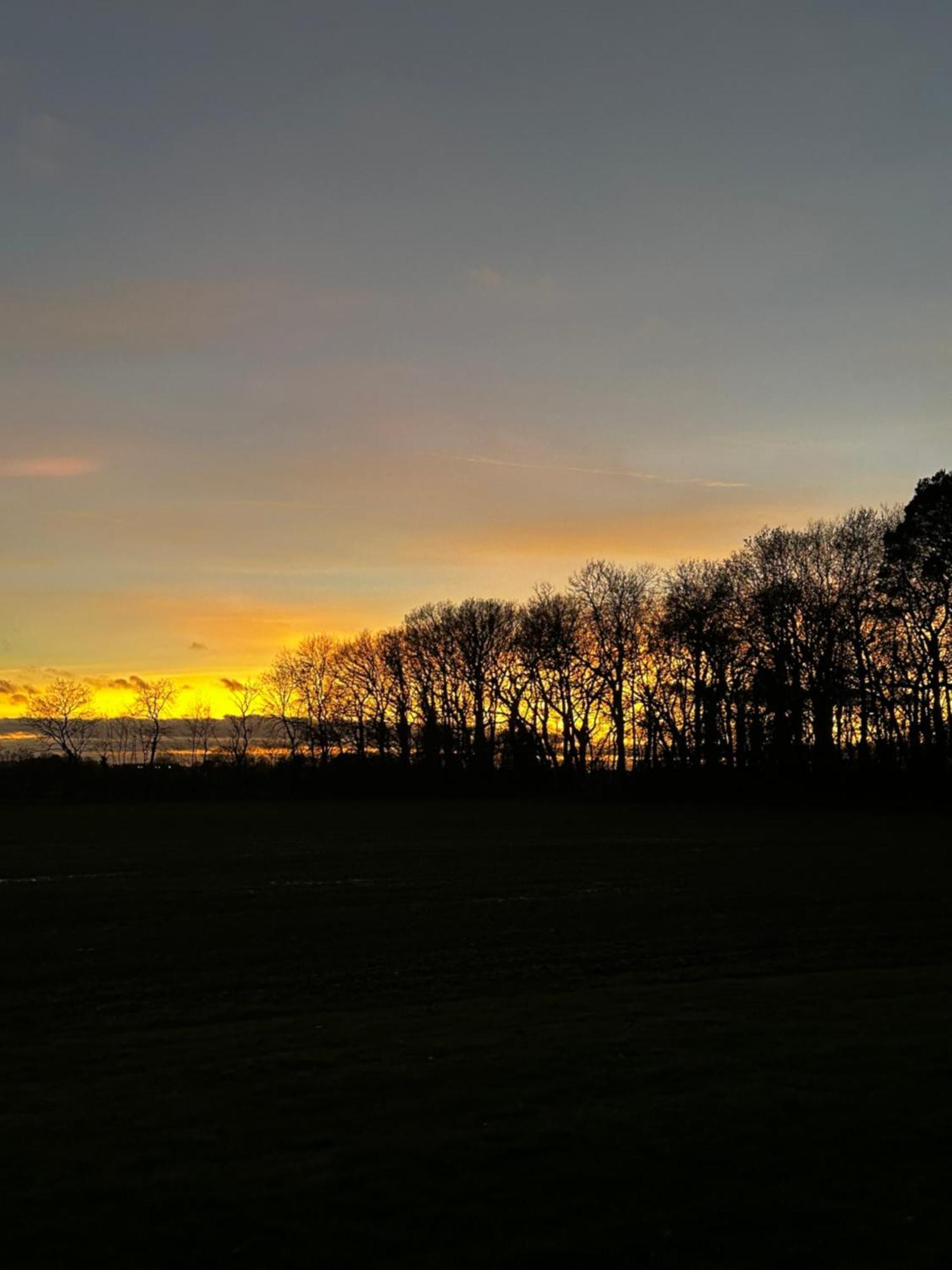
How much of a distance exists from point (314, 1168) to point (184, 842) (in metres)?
50.1

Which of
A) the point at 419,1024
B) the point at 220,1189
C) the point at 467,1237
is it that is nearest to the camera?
the point at 467,1237

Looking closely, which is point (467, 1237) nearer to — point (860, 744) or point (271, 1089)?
point (271, 1089)

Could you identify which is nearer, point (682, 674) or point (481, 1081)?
point (481, 1081)

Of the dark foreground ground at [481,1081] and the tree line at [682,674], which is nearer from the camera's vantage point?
the dark foreground ground at [481,1081]

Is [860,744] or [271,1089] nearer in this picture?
[271,1089]

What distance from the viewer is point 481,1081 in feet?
37.5

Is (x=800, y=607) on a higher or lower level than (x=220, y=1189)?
higher

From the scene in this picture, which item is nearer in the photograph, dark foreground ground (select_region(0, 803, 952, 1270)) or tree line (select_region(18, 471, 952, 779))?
dark foreground ground (select_region(0, 803, 952, 1270))

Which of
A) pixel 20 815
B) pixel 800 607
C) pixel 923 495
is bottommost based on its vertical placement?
pixel 20 815

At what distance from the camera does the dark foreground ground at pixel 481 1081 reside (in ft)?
24.7

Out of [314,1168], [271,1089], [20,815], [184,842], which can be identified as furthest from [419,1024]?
[20,815]

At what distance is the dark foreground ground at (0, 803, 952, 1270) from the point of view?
7.54 meters

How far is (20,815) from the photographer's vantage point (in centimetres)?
8600

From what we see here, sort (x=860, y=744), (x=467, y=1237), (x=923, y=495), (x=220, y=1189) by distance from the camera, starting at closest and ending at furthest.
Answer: (x=467, y=1237) < (x=220, y=1189) < (x=923, y=495) < (x=860, y=744)
